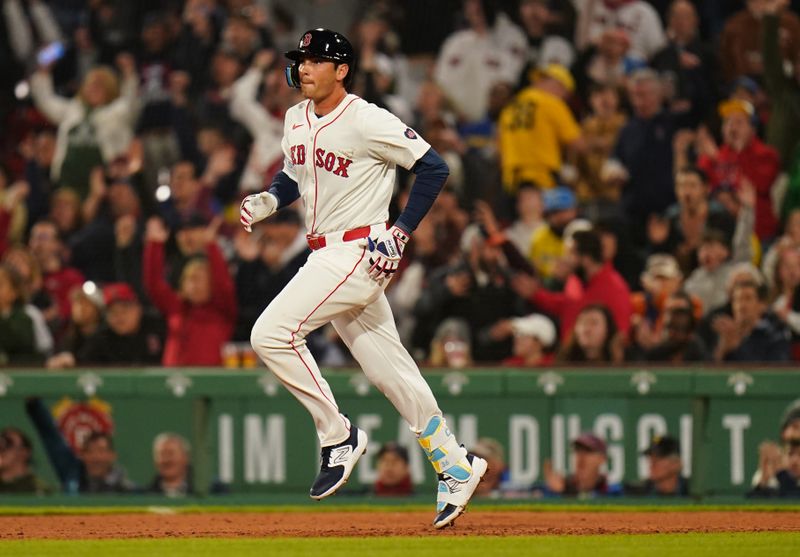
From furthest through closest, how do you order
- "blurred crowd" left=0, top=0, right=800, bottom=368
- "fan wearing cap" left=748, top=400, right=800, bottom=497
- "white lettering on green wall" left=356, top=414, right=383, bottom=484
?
"blurred crowd" left=0, top=0, right=800, bottom=368 → "white lettering on green wall" left=356, top=414, right=383, bottom=484 → "fan wearing cap" left=748, top=400, right=800, bottom=497

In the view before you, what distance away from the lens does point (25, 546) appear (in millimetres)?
6027

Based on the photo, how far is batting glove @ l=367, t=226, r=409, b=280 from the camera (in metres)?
5.98

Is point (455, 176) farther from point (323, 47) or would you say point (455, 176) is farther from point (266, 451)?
point (323, 47)

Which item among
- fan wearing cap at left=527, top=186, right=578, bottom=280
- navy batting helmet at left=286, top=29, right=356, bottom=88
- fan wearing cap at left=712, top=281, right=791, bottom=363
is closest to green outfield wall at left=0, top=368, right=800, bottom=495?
fan wearing cap at left=712, top=281, right=791, bottom=363

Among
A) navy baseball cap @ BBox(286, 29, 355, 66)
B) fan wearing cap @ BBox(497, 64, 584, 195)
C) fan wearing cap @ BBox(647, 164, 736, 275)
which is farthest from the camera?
fan wearing cap @ BBox(497, 64, 584, 195)

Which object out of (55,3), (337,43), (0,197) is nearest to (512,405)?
(337,43)

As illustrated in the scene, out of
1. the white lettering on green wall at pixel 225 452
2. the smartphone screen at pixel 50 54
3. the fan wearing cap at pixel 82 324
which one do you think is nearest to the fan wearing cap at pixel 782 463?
the white lettering on green wall at pixel 225 452

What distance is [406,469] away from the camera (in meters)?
8.87

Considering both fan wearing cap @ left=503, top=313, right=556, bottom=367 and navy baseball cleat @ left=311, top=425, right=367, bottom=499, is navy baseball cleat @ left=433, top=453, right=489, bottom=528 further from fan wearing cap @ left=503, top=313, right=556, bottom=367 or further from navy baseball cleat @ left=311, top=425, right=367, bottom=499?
fan wearing cap @ left=503, top=313, right=556, bottom=367

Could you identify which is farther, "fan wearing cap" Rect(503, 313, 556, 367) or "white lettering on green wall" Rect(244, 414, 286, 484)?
"fan wearing cap" Rect(503, 313, 556, 367)

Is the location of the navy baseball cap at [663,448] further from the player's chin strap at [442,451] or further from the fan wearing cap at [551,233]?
the player's chin strap at [442,451]

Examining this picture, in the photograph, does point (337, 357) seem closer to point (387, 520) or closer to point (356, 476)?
point (356, 476)

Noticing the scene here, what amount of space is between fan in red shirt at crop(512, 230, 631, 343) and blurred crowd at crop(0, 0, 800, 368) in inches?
0.6

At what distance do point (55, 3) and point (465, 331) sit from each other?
635 centimetres
